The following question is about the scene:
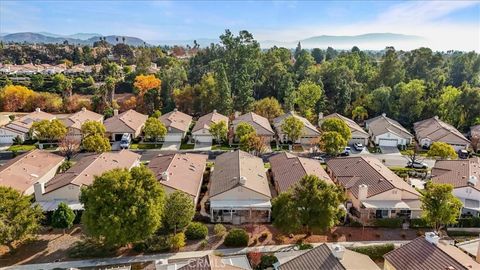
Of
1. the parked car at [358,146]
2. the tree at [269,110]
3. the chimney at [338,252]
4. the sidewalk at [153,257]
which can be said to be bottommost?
the sidewalk at [153,257]

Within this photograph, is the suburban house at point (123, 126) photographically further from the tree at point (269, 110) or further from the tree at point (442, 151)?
the tree at point (442, 151)

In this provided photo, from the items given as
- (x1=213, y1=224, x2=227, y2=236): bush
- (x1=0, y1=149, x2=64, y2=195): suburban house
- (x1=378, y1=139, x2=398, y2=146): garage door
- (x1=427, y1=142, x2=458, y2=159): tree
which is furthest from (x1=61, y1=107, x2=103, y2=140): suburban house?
(x1=427, y1=142, x2=458, y2=159): tree

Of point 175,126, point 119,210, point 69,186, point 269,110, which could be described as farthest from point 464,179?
point 175,126

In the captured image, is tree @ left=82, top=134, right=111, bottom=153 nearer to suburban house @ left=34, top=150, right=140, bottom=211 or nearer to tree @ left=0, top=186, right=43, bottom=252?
suburban house @ left=34, top=150, right=140, bottom=211

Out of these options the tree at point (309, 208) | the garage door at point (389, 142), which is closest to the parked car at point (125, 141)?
the tree at point (309, 208)

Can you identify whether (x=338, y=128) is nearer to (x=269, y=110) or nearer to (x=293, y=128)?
(x=293, y=128)

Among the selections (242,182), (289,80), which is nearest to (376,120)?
(289,80)
